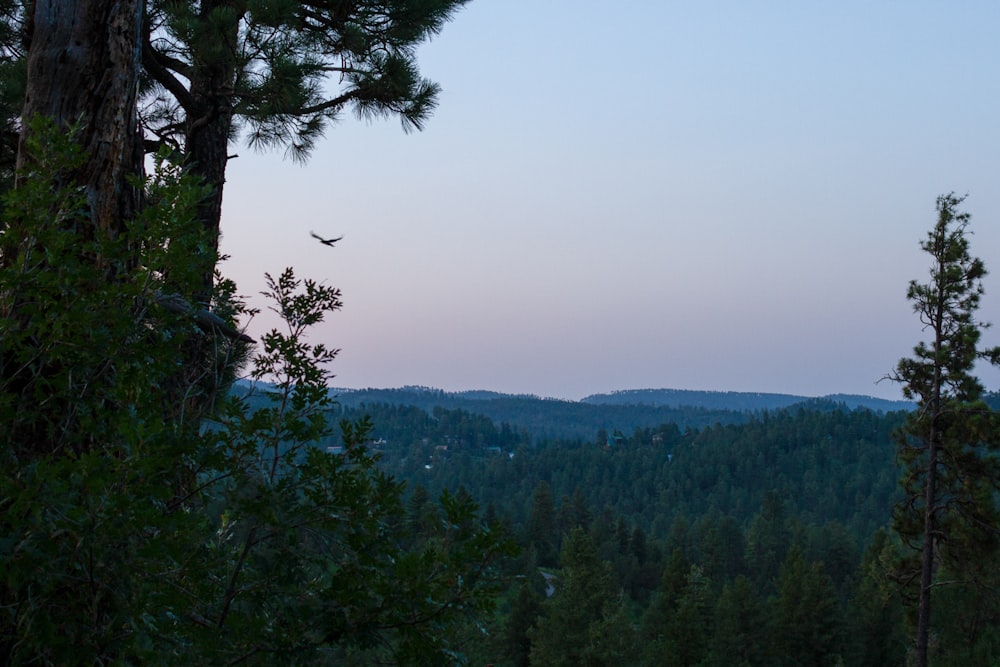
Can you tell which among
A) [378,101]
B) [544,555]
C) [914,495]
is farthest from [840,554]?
[378,101]

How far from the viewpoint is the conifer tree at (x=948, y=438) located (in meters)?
19.3

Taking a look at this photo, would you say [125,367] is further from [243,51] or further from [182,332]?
[243,51]

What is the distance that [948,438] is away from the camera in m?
19.6

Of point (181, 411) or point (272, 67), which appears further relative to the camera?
point (272, 67)

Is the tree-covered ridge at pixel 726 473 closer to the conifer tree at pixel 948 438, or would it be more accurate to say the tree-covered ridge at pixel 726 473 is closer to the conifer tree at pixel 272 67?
the conifer tree at pixel 948 438

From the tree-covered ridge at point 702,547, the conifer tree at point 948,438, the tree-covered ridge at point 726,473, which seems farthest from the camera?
the tree-covered ridge at point 726,473

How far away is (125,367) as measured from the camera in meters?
2.70

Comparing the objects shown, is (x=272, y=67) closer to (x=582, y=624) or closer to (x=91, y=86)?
(x=91, y=86)

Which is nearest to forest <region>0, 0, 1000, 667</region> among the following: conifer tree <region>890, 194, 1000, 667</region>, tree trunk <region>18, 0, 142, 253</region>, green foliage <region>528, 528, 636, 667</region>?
tree trunk <region>18, 0, 142, 253</region>

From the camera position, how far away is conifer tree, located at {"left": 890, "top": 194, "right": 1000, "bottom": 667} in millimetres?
19312

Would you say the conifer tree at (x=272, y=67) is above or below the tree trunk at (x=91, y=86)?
above

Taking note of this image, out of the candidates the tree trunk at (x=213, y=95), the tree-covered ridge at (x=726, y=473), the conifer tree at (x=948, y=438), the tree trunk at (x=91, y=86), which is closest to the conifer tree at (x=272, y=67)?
the tree trunk at (x=213, y=95)

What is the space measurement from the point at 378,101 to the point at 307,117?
2.35ft

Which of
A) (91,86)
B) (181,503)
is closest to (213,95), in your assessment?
(91,86)
